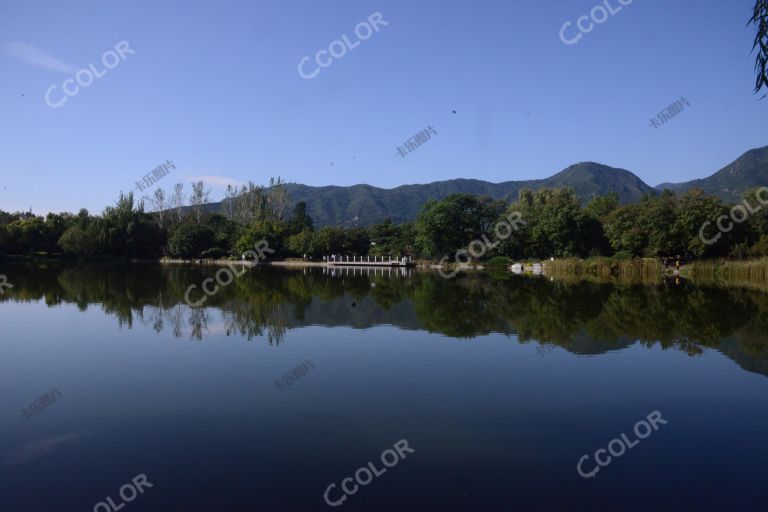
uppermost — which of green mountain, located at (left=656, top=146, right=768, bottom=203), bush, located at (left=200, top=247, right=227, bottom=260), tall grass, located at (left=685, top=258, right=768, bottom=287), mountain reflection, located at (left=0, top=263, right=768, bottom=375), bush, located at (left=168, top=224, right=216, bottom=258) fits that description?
green mountain, located at (left=656, top=146, right=768, bottom=203)

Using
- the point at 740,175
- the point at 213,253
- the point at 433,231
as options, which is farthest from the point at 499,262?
the point at 740,175

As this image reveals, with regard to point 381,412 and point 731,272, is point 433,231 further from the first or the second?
point 381,412

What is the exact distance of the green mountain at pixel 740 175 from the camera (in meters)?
124

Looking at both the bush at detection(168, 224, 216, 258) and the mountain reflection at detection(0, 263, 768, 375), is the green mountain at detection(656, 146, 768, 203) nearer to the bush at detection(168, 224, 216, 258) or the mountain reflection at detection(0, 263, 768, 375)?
the bush at detection(168, 224, 216, 258)

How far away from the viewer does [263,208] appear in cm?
6266

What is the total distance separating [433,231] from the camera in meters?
43.7

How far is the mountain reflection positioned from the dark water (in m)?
0.15

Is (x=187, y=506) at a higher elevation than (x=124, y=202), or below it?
below

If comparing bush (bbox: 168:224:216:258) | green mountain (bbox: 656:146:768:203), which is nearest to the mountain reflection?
bush (bbox: 168:224:216:258)

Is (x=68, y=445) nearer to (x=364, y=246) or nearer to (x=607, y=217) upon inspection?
(x=607, y=217)

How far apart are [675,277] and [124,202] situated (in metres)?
51.8

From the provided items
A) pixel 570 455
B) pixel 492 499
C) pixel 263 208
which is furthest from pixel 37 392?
pixel 263 208

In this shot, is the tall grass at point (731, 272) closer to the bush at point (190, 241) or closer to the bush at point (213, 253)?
the bush at point (213, 253)

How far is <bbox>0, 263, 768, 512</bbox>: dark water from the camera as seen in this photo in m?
4.11
